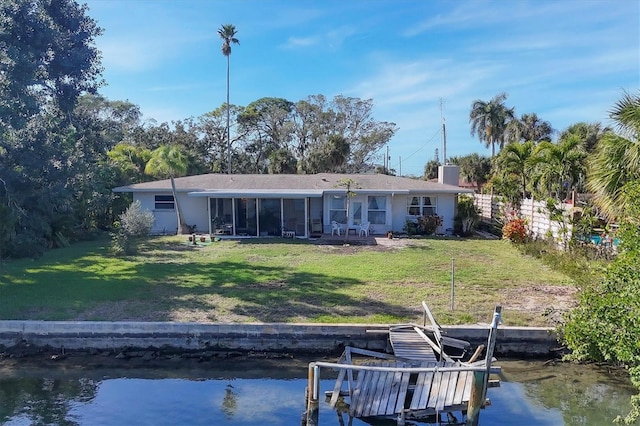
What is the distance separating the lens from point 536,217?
754 inches

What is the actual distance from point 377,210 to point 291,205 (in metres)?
4.27

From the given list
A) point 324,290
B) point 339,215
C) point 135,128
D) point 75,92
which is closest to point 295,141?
point 135,128

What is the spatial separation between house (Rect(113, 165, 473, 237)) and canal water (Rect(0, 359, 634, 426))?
13227 mm

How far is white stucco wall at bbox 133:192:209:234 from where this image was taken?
77.3ft

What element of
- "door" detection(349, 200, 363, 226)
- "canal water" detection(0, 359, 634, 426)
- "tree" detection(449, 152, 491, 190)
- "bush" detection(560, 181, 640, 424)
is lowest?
"canal water" detection(0, 359, 634, 426)

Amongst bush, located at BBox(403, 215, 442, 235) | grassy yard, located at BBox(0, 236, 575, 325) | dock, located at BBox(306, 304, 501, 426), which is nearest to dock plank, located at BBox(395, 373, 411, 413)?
dock, located at BBox(306, 304, 501, 426)

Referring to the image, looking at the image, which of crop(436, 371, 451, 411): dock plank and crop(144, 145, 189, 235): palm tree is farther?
crop(144, 145, 189, 235): palm tree

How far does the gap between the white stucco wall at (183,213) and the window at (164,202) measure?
153 millimetres

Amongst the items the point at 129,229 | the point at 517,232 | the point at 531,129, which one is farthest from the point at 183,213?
the point at 531,129

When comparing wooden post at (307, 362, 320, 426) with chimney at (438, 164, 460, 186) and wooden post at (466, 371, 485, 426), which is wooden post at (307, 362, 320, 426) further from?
chimney at (438, 164, 460, 186)

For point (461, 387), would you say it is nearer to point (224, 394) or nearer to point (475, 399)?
point (475, 399)

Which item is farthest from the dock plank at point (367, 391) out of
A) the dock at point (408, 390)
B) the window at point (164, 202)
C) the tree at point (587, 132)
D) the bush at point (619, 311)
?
the tree at point (587, 132)

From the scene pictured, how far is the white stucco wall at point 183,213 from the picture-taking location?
23.6 m

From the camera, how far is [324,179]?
25.6 metres
